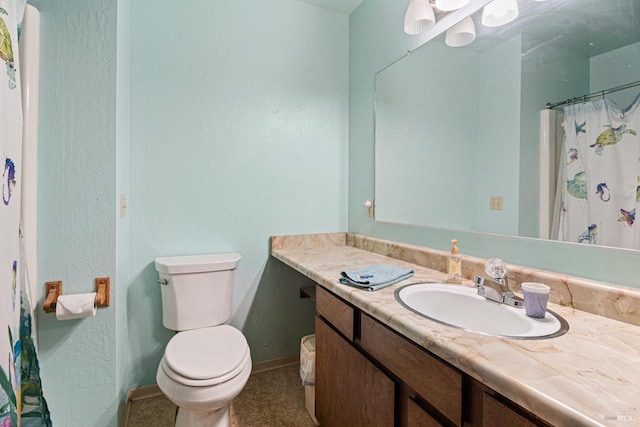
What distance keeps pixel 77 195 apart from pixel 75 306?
0.43 meters

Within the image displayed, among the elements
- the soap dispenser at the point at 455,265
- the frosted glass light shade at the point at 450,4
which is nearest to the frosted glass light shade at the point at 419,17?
the frosted glass light shade at the point at 450,4

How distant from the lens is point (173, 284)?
1.58m

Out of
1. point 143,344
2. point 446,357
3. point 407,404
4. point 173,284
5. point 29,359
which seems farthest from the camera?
point 143,344

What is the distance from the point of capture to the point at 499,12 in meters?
1.22

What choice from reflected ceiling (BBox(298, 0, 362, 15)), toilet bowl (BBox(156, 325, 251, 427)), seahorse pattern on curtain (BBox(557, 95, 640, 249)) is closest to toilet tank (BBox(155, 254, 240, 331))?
toilet bowl (BBox(156, 325, 251, 427))

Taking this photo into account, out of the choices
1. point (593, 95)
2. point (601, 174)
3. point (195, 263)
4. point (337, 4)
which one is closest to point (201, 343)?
point (195, 263)

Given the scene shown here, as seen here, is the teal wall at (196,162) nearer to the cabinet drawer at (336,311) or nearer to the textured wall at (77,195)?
the textured wall at (77,195)

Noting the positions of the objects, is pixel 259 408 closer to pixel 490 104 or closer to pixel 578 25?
pixel 490 104

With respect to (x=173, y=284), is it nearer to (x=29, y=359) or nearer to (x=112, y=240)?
(x=112, y=240)

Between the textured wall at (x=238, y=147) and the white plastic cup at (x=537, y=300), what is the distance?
1423 mm

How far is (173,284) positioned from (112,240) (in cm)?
43

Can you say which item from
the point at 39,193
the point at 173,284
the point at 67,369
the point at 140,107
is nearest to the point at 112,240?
the point at 39,193

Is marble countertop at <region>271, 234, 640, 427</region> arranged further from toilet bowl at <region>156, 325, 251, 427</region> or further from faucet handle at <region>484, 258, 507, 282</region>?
toilet bowl at <region>156, 325, 251, 427</region>

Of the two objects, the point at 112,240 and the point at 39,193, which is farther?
the point at 112,240
